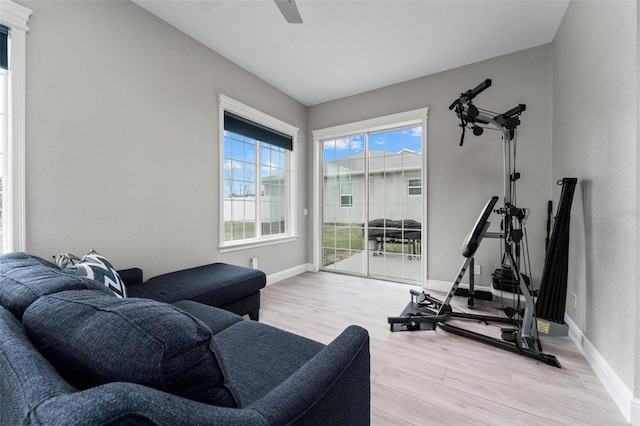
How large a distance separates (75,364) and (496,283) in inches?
134

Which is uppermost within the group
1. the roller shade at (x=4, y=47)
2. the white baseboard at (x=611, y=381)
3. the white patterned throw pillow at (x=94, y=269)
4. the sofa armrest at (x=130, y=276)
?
the roller shade at (x=4, y=47)

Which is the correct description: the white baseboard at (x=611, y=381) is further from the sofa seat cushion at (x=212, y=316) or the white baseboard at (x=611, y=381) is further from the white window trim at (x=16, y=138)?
the white window trim at (x=16, y=138)

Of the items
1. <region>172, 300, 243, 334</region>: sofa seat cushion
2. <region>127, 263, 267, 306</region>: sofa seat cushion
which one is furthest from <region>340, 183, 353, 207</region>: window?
<region>172, 300, 243, 334</region>: sofa seat cushion

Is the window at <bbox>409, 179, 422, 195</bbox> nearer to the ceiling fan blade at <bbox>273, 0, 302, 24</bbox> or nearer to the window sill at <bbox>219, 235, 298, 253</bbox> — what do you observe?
the window sill at <bbox>219, 235, 298, 253</bbox>

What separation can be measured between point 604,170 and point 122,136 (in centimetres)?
370

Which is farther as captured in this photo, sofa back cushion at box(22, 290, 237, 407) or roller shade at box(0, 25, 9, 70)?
roller shade at box(0, 25, 9, 70)

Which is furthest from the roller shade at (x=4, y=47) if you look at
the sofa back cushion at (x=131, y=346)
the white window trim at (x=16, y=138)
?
the sofa back cushion at (x=131, y=346)

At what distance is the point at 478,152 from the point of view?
3189mm

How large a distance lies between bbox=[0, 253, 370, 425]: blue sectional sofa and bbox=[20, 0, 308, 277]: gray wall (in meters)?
1.40

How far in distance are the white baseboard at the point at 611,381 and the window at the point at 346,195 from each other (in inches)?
116

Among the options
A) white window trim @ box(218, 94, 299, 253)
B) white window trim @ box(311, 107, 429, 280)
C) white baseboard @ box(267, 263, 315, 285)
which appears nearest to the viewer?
white window trim @ box(218, 94, 299, 253)

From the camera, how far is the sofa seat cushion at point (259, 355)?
989 millimetres

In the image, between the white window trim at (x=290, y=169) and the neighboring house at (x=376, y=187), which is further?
the neighboring house at (x=376, y=187)

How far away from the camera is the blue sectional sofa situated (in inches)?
15.9
